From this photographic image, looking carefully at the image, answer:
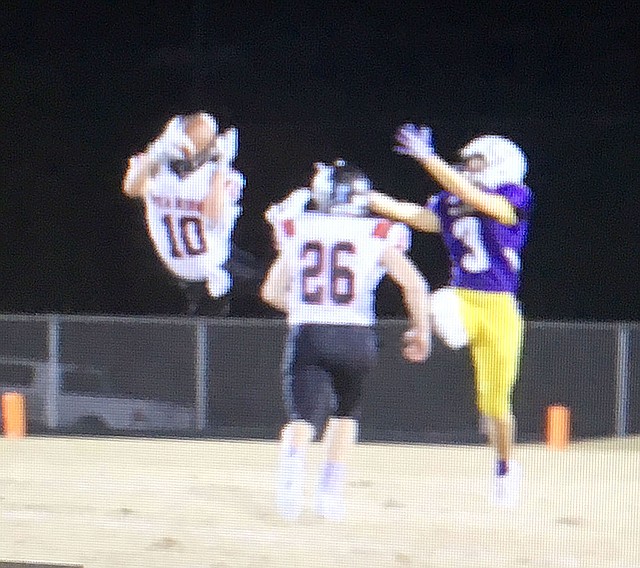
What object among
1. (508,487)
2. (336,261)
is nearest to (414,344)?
(336,261)

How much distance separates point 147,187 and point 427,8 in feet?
2.24

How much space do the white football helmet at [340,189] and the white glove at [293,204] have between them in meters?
0.02

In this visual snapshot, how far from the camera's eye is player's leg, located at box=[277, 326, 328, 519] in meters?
1.77

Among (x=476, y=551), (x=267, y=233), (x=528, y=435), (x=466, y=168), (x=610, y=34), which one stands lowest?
(x=476, y=551)

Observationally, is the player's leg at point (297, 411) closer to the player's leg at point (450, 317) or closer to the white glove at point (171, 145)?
the player's leg at point (450, 317)

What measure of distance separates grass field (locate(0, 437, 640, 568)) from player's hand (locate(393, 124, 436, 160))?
59 centimetres

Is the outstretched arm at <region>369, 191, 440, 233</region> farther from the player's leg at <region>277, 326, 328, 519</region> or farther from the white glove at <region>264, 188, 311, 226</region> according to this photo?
the player's leg at <region>277, 326, 328, 519</region>

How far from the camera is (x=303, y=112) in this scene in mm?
1803

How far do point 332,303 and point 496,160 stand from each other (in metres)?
0.43

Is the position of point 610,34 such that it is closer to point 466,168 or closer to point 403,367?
point 466,168

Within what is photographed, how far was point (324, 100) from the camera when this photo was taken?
5.91ft

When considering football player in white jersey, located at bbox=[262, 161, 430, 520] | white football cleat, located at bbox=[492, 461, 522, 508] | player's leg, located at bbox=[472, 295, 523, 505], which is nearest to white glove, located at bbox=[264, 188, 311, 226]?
football player in white jersey, located at bbox=[262, 161, 430, 520]

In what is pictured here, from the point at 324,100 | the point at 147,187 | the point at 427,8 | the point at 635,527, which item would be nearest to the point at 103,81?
the point at 147,187

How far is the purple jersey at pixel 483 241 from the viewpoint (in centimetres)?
173
